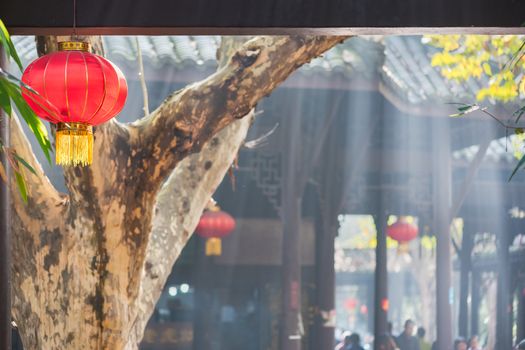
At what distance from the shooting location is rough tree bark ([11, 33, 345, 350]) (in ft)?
15.8

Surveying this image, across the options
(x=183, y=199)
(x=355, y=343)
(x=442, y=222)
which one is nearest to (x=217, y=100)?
(x=183, y=199)

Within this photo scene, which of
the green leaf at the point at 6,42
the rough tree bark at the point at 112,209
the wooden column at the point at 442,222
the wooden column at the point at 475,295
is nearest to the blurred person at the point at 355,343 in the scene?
the wooden column at the point at 442,222

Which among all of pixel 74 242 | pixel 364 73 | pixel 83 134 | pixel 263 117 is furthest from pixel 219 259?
pixel 83 134

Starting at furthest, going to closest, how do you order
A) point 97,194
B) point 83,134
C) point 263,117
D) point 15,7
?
1. point 263,117
2. point 97,194
3. point 83,134
4. point 15,7

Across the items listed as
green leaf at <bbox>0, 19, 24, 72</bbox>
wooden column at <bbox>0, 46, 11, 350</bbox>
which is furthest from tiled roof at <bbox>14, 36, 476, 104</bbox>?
green leaf at <bbox>0, 19, 24, 72</bbox>

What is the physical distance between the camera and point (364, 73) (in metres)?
9.25

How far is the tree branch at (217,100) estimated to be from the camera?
4832 mm

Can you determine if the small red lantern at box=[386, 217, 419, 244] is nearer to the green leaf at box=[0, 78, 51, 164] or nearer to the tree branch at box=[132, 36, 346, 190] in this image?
the tree branch at box=[132, 36, 346, 190]

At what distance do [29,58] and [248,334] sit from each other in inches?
179

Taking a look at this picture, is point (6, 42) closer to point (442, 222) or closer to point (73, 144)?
point (73, 144)

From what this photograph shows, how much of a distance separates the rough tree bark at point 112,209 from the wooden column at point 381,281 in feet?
24.6

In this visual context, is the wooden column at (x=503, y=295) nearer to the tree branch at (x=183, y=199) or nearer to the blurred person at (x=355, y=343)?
the blurred person at (x=355, y=343)

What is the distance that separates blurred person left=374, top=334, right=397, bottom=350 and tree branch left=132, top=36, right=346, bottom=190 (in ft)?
24.1

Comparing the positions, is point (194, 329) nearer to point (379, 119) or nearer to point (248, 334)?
point (248, 334)
